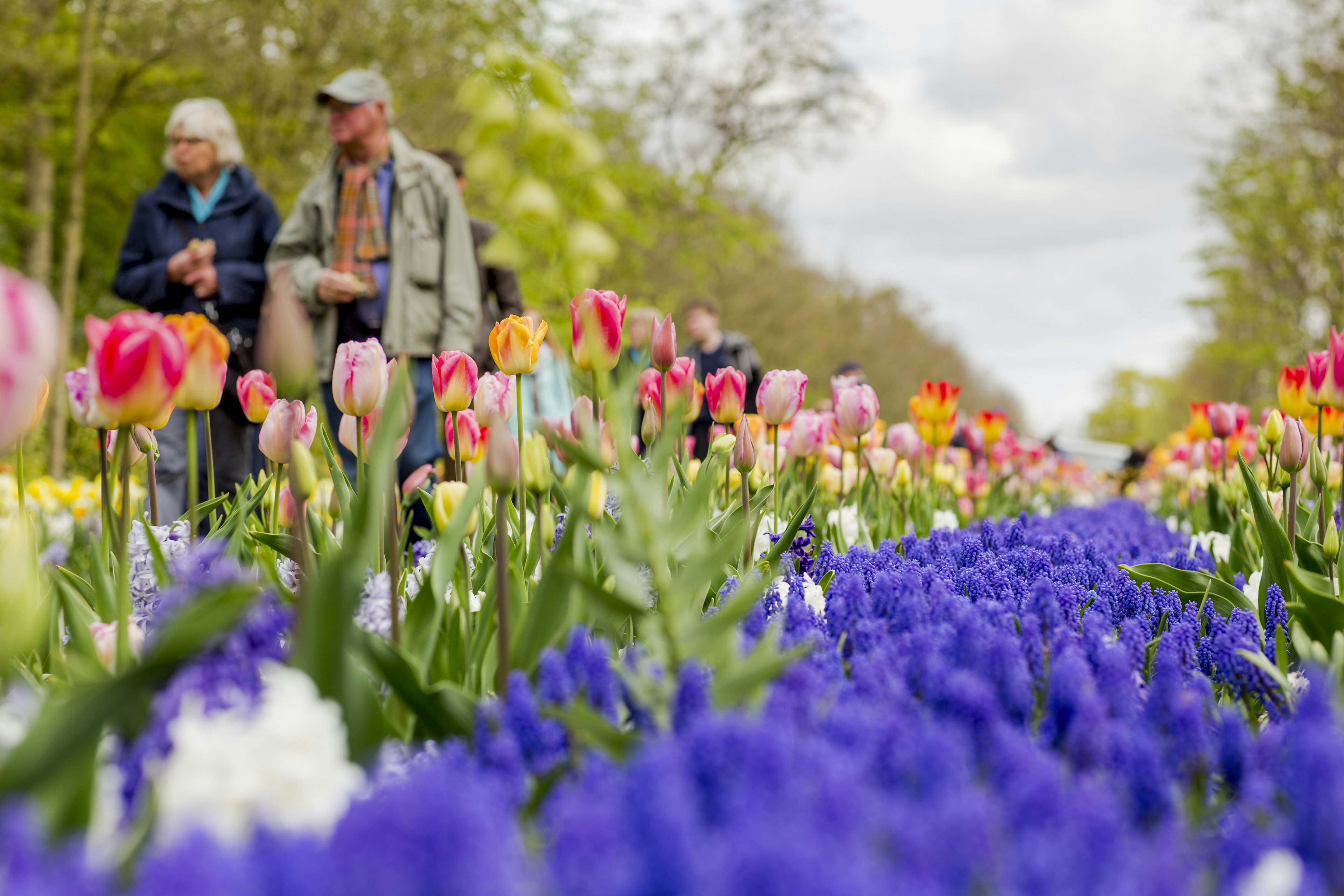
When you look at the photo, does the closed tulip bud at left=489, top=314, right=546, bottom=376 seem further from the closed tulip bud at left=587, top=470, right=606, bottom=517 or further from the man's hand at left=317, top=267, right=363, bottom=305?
the man's hand at left=317, top=267, right=363, bottom=305

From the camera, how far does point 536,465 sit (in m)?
1.48

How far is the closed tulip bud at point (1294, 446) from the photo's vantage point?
87.9 inches

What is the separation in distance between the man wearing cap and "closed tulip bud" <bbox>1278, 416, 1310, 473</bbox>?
2721 millimetres

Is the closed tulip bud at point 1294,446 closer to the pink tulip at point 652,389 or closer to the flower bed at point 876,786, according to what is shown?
the flower bed at point 876,786

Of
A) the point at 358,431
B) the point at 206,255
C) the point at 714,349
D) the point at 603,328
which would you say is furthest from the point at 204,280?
the point at 714,349

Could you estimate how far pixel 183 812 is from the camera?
80 centimetres

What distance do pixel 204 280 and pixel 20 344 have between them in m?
3.41

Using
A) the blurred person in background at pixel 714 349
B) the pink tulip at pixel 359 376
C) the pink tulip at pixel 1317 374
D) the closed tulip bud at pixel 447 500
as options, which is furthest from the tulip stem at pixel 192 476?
the blurred person in background at pixel 714 349

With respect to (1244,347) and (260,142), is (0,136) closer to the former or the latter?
(260,142)

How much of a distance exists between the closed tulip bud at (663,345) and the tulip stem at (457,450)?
423 mm

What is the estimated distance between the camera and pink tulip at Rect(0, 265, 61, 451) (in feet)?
2.80

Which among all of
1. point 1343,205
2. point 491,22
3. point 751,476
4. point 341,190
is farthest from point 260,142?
point 1343,205

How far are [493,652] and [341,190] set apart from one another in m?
3.11

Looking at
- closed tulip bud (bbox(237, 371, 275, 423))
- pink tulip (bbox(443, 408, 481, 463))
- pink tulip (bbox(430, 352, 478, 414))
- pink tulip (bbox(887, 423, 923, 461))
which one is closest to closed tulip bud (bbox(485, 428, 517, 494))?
pink tulip (bbox(430, 352, 478, 414))
